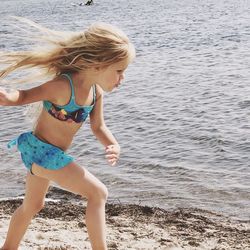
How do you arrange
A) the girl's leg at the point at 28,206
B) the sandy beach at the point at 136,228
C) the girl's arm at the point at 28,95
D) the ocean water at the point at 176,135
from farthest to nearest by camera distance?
the ocean water at the point at 176,135 → the sandy beach at the point at 136,228 → the girl's leg at the point at 28,206 → the girl's arm at the point at 28,95

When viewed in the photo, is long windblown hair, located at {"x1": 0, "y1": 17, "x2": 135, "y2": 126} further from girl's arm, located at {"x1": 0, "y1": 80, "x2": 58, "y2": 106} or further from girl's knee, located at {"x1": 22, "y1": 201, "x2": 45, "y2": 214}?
girl's knee, located at {"x1": 22, "y1": 201, "x2": 45, "y2": 214}

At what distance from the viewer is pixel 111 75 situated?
13.1ft

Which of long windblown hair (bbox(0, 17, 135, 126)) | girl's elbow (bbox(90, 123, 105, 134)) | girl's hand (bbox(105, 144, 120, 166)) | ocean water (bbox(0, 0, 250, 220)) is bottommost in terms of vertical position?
ocean water (bbox(0, 0, 250, 220))

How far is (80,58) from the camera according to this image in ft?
12.8

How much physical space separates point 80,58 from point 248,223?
307 centimetres

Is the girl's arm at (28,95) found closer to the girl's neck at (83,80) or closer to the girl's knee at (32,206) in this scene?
the girl's neck at (83,80)

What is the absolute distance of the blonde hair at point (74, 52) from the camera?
153 inches

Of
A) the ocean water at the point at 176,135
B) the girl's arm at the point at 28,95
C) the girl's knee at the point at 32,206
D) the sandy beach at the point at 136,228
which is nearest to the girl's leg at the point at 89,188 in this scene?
the girl's knee at the point at 32,206

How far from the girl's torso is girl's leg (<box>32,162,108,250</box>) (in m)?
0.22

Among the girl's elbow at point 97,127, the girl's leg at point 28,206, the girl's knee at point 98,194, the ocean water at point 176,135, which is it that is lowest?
the ocean water at point 176,135

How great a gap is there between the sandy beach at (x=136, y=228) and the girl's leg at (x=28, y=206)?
0.64 metres

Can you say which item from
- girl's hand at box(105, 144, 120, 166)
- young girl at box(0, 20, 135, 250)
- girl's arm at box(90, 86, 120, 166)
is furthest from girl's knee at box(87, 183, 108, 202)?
girl's arm at box(90, 86, 120, 166)

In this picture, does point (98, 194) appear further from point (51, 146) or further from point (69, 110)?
point (69, 110)

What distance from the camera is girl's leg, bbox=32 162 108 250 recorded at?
3889mm
